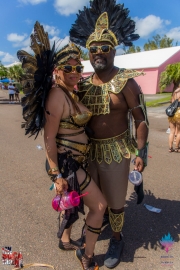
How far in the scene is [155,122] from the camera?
9.64m

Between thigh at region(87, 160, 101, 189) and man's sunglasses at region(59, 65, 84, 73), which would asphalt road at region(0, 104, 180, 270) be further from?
man's sunglasses at region(59, 65, 84, 73)

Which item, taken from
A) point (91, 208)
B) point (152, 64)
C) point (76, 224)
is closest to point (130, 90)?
point (91, 208)

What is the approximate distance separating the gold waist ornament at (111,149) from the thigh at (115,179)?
0.17ft

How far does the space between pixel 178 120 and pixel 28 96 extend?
4.53 meters

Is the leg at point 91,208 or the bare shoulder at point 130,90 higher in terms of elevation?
the bare shoulder at point 130,90

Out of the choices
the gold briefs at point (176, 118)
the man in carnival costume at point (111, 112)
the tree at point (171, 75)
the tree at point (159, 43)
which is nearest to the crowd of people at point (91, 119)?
the man in carnival costume at point (111, 112)

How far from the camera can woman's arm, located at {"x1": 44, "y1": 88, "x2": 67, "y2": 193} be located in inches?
74.5

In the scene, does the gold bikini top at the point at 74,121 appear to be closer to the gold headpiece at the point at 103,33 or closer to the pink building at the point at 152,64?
the gold headpiece at the point at 103,33

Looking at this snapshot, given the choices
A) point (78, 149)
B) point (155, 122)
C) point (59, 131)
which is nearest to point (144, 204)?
point (78, 149)

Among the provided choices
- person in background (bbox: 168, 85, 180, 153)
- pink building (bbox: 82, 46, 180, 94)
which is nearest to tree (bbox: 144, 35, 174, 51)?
pink building (bbox: 82, 46, 180, 94)

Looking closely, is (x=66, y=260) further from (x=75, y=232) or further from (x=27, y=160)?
(x=27, y=160)

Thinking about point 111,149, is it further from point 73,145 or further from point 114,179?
point 73,145

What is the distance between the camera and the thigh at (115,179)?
235 centimetres

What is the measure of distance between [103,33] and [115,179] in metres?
1.42
